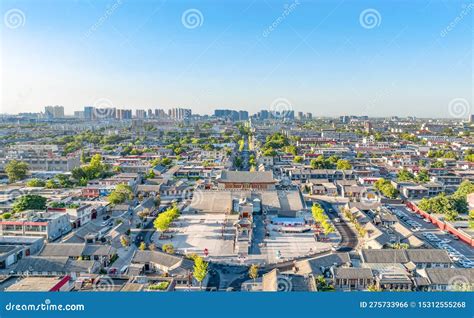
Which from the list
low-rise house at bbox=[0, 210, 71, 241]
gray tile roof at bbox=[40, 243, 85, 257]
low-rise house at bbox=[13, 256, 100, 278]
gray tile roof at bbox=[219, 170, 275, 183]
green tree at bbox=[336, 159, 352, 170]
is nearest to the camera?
low-rise house at bbox=[13, 256, 100, 278]

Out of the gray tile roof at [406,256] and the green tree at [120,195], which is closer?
the gray tile roof at [406,256]

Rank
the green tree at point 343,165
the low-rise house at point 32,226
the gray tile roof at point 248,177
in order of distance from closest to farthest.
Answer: the low-rise house at point 32,226, the gray tile roof at point 248,177, the green tree at point 343,165

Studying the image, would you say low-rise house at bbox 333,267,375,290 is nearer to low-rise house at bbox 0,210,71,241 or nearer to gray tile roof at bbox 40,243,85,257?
gray tile roof at bbox 40,243,85,257

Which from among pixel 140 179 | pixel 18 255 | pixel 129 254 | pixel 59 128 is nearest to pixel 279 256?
pixel 129 254

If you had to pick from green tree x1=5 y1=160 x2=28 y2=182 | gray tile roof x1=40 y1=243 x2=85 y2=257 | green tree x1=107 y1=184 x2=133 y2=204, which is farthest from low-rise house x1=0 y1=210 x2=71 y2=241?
green tree x1=5 y1=160 x2=28 y2=182

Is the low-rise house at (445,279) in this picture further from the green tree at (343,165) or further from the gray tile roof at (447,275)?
the green tree at (343,165)

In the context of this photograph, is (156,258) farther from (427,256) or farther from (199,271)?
(427,256)

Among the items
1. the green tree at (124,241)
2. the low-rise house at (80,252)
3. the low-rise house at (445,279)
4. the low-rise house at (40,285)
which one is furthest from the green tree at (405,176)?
the low-rise house at (40,285)

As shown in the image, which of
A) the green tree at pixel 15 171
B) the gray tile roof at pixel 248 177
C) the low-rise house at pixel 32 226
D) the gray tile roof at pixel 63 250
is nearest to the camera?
the gray tile roof at pixel 63 250

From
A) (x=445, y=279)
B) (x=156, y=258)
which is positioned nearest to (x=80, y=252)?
(x=156, y=258)

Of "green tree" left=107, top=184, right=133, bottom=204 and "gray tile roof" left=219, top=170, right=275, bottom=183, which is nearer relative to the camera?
"green tree" left=107, top=184, right=133, bottom=204

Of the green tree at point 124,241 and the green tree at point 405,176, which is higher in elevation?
the green tree at point 405,176
